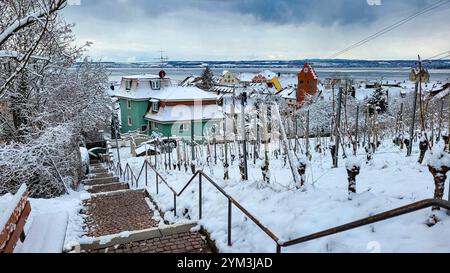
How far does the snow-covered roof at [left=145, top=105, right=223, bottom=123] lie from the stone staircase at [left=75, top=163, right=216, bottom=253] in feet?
67.2

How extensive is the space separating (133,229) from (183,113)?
971 inches

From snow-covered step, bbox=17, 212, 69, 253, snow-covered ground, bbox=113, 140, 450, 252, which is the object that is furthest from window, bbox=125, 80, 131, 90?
snow-covered step, bbox=17, 212, 69, 253

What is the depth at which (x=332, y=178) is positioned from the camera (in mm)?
6797

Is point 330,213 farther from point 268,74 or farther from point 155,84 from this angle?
point 268,74

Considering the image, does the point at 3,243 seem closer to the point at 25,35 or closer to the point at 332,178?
the point at 332,178

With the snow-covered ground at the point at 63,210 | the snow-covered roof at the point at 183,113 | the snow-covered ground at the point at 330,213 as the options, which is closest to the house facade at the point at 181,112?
the snow-covered roof at the point at 183,113

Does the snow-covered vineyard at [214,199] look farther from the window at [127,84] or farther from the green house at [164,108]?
the window at [127,84]

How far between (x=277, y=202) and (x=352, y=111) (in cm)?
3077

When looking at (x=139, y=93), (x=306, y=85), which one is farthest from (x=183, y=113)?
(x=306, y=85)

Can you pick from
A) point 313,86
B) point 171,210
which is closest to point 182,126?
point 313,86

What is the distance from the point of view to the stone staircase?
431 cm

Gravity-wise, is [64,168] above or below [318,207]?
below

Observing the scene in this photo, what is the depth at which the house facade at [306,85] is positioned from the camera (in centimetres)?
3557

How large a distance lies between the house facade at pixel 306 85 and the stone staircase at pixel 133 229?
30.3 metres
